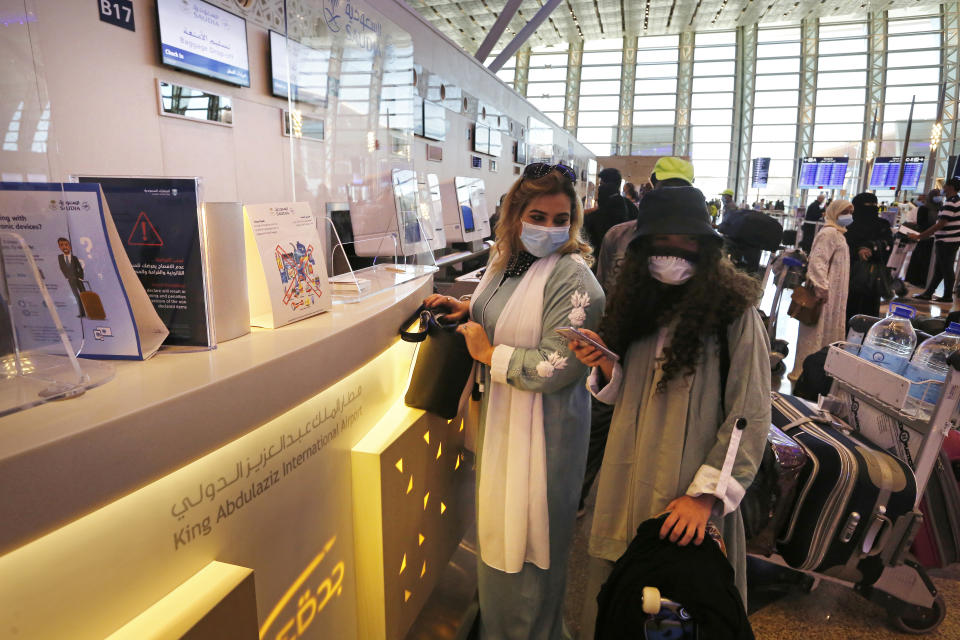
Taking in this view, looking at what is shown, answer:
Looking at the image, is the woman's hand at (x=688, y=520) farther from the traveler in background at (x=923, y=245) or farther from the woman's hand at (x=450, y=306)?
the traveler in background at (x=923, y=245)

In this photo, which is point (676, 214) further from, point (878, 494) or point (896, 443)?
point (896, 443)

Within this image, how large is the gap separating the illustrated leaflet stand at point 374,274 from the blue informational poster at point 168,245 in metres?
0.58

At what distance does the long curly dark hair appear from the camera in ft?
4.42

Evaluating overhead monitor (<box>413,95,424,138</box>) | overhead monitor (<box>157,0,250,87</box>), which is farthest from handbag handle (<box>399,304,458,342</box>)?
overhead monitor (<box>413,95,424,138</box>)

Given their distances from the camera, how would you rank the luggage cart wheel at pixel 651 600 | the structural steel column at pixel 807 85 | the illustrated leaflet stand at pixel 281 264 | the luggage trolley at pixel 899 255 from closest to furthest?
the luggage cart wheel at pixel 651 600 < the illustrated leaflet stand at pixel 281 264 < the luggage trolley at pixel 899 255 < the structural steel column at pixel 807 85

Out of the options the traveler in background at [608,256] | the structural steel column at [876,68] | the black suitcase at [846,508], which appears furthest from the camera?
the structural steel column at [876,68]

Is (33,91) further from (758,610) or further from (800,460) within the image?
(758,610)

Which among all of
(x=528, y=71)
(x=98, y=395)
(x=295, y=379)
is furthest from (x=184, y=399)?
(x=528, y=71)

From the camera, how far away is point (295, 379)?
107 centimetres

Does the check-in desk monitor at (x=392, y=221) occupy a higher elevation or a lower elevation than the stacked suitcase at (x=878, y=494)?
higher

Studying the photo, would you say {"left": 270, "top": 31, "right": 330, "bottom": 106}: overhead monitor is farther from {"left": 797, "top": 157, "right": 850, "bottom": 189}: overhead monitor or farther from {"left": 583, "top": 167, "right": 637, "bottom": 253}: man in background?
{"left": 797, "top": 157, "right": 850, "bottom": 189}: overhead monitor

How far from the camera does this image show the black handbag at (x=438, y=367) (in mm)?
1735

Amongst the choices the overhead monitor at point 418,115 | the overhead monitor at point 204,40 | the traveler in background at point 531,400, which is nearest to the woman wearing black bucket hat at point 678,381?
the traveler in background at point 531,400

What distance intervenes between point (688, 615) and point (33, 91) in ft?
5.25
